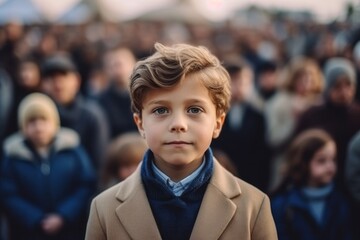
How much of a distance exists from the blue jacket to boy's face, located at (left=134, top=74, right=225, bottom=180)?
6.03 feet

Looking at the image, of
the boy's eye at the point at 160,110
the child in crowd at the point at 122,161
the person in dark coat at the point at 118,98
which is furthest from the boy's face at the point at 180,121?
the person in dark coat at the point at 118,98

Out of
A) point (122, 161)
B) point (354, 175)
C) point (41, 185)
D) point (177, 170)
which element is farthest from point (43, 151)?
point (177, 170)

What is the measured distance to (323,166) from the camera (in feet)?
13.9

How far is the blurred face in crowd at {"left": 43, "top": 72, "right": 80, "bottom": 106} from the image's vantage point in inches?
233

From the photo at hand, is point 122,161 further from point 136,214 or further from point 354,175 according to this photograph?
point 136,214

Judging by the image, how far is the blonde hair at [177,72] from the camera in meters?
2.26

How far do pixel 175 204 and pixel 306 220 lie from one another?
191 centimetres

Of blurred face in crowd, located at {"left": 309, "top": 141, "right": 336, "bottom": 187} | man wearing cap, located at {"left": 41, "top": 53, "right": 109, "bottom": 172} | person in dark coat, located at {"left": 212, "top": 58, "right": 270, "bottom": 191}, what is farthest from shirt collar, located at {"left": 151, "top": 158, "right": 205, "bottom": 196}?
person in dark coat, located at {"left": 212, "top": 58, "right": 270, "bottom": 191}

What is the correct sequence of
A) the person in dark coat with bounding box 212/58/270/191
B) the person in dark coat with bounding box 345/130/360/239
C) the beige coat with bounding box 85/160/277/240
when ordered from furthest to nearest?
the person in dark coat with bounding box 212/58/270/191
the person in dark coat with bounding box 345/130/360/239
the beige coat with bounding box 85/160/277/240

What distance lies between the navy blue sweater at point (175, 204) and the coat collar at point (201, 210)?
3 centimetres

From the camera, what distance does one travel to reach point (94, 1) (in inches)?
1319

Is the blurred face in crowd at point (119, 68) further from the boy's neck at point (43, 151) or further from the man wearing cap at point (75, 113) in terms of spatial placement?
the boy's neck at point (43, 151)

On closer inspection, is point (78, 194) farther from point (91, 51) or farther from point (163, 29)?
point (163, 29)

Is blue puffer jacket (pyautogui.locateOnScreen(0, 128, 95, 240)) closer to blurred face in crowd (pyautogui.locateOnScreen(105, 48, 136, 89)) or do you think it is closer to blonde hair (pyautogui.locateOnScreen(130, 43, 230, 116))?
blurred face in crowd (pyautogui.locateOnScreen(105, 48, 136, 89))
